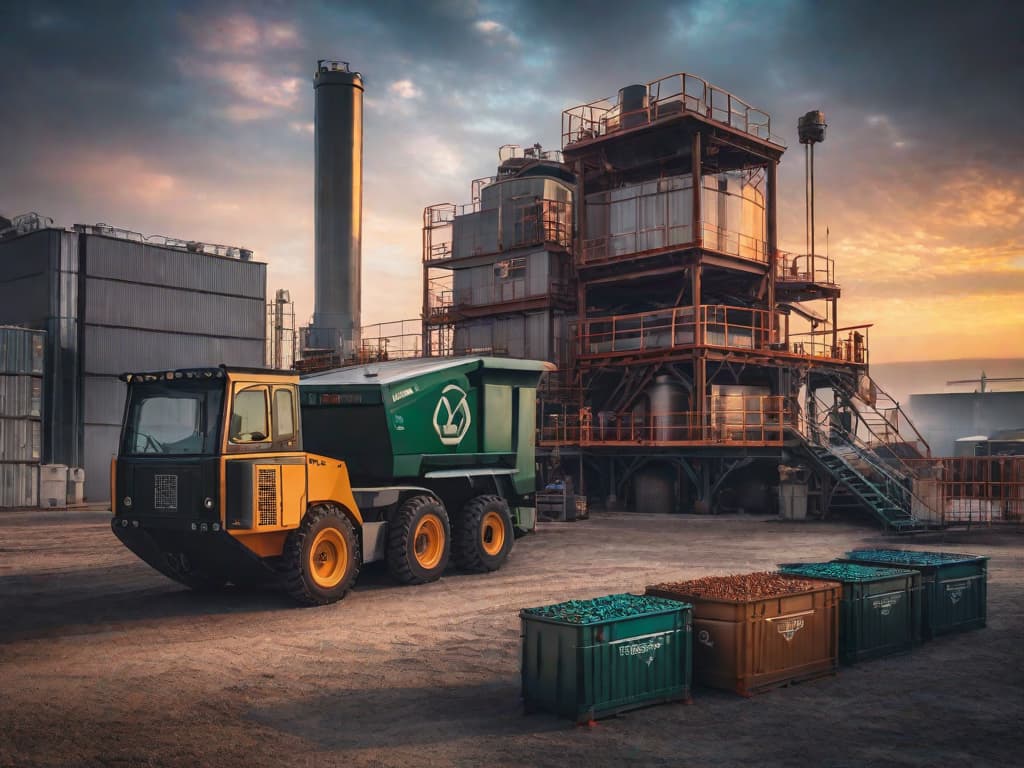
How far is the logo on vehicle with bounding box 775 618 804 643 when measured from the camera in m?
9.12

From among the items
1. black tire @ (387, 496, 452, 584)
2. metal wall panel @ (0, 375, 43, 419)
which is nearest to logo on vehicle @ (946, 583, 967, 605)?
black tire @ (387, 496, 452, 584)

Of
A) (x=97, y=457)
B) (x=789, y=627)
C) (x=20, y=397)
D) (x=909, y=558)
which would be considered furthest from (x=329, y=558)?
(x=97, y=457)

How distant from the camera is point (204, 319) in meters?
42.4

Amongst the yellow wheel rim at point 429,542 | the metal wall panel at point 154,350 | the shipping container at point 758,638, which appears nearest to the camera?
the shipping container at point 758,638

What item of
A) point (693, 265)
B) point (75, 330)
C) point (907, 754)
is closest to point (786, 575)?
point (907, 754)

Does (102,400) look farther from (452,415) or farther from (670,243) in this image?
(452,415)

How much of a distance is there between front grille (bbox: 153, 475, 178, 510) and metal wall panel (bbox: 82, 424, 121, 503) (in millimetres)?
28070

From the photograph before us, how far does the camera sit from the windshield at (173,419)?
40.0 feet

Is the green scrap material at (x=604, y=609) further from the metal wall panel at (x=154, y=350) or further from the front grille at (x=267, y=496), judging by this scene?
the metal wall panel at (x=154, y=350)

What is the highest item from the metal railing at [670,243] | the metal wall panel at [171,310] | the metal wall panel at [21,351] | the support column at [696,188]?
the support column at [696,188]

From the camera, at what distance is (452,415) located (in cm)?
1625

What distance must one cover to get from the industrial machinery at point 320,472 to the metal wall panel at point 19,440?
25121 mm

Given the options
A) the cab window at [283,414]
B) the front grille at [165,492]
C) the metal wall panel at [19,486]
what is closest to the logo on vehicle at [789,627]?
the cab window at [283,414]

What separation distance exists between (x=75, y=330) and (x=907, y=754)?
37.8 meters
